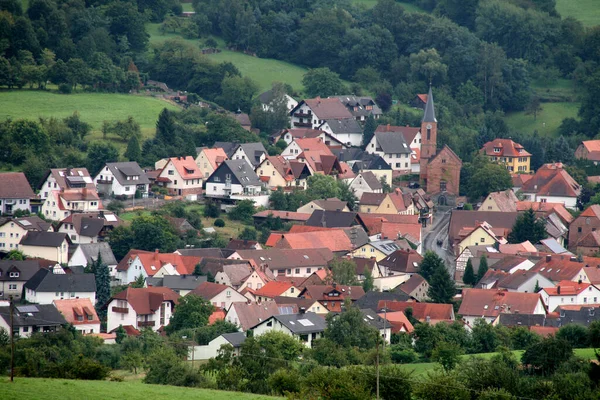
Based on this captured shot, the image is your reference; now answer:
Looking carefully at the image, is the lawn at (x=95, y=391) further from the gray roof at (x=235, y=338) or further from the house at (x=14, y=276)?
the house at (x=14, y=276)

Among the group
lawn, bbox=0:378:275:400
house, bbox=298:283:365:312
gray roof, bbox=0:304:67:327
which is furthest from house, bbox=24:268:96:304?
lawn, bbox=0:378:275:400

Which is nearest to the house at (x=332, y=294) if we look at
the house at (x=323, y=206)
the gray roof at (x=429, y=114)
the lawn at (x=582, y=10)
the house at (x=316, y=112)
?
the house at (x=323, y=206)

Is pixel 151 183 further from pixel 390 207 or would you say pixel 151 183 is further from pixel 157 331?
pixel 157 331

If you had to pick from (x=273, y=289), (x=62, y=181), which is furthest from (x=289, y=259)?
(x=62, y=181)

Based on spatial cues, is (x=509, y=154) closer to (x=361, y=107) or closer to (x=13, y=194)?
(x=361, y=107)

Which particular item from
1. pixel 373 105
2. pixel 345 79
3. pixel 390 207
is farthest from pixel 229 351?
pixel 345 79
